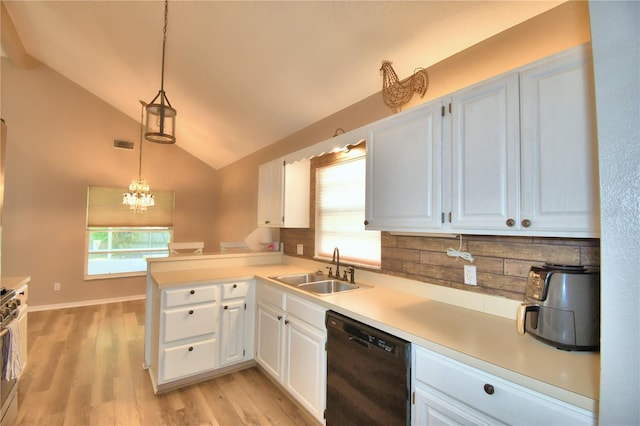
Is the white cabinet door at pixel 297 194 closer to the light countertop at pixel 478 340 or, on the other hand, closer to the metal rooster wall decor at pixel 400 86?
the light countertop at pixel 478 340

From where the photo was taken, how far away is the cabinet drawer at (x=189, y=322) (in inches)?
94.2

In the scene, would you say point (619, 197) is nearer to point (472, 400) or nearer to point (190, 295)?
point (472, 400)

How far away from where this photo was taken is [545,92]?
1.22 m

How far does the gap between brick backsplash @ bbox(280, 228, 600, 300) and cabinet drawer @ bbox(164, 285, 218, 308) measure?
1.45 meters

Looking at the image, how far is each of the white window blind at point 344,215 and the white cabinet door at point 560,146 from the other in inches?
54.0

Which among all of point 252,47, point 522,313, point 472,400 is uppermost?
point 252,47

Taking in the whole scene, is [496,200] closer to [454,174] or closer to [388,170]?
[454,174]

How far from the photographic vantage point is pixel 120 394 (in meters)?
2.46

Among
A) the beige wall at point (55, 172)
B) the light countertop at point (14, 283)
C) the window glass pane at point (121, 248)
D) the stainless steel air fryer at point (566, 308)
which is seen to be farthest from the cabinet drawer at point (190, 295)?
the beige wall at point (55, 172)

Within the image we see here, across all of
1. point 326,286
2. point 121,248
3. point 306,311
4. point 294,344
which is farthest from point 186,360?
point 121,248

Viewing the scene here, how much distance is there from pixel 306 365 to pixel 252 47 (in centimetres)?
255

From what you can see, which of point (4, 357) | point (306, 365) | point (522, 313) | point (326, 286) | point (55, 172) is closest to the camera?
point (522, 313)

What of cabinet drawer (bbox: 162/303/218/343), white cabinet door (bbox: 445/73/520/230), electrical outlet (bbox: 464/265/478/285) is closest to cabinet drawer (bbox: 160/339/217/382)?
cabinet drawer (bbox: 162/303/218/343)

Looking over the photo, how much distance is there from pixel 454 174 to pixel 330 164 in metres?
1.64
